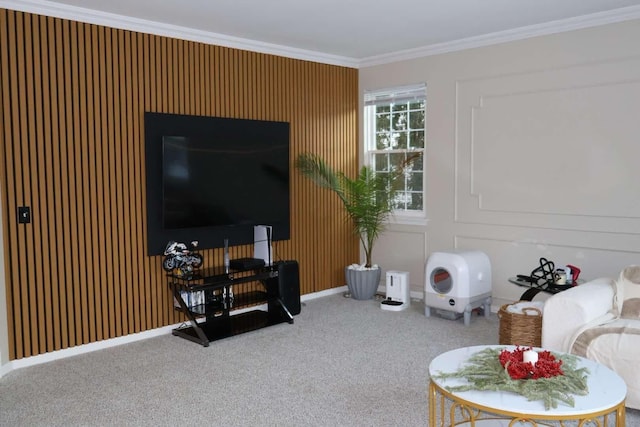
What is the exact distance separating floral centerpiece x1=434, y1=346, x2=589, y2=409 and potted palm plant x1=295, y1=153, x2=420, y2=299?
3.32 metres

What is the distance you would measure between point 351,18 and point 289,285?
2.40 meters

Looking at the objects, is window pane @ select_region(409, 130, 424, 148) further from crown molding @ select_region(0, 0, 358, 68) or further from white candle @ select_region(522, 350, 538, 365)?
white candle @ select_region(522, 350, 538, 365)

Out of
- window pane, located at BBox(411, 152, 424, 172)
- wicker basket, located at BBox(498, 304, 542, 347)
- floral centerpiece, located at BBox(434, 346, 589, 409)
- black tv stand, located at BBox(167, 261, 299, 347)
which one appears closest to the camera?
floral centerpiece, located at BBox(434, 346, 589, 409)

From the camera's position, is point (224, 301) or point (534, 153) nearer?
point (224, 301)

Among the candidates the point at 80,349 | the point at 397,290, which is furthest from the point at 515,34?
the point at 80,349

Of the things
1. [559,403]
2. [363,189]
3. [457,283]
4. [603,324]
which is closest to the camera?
[559,403]

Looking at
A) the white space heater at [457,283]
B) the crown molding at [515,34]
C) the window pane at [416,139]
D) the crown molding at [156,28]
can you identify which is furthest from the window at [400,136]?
the white space heater at [457,283]

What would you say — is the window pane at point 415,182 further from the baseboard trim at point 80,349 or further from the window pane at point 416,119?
the baseboard trim at point 80,349

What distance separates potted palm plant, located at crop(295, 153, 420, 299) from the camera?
5969 mm

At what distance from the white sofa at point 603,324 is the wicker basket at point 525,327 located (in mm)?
280

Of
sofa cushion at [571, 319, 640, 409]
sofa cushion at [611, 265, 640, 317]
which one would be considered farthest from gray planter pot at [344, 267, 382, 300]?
sofa cushion at [571, 319, 640, 409]

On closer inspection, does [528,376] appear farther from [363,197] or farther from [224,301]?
[363,197]

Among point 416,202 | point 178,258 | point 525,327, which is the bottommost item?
point 525,327

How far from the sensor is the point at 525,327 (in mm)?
3939
